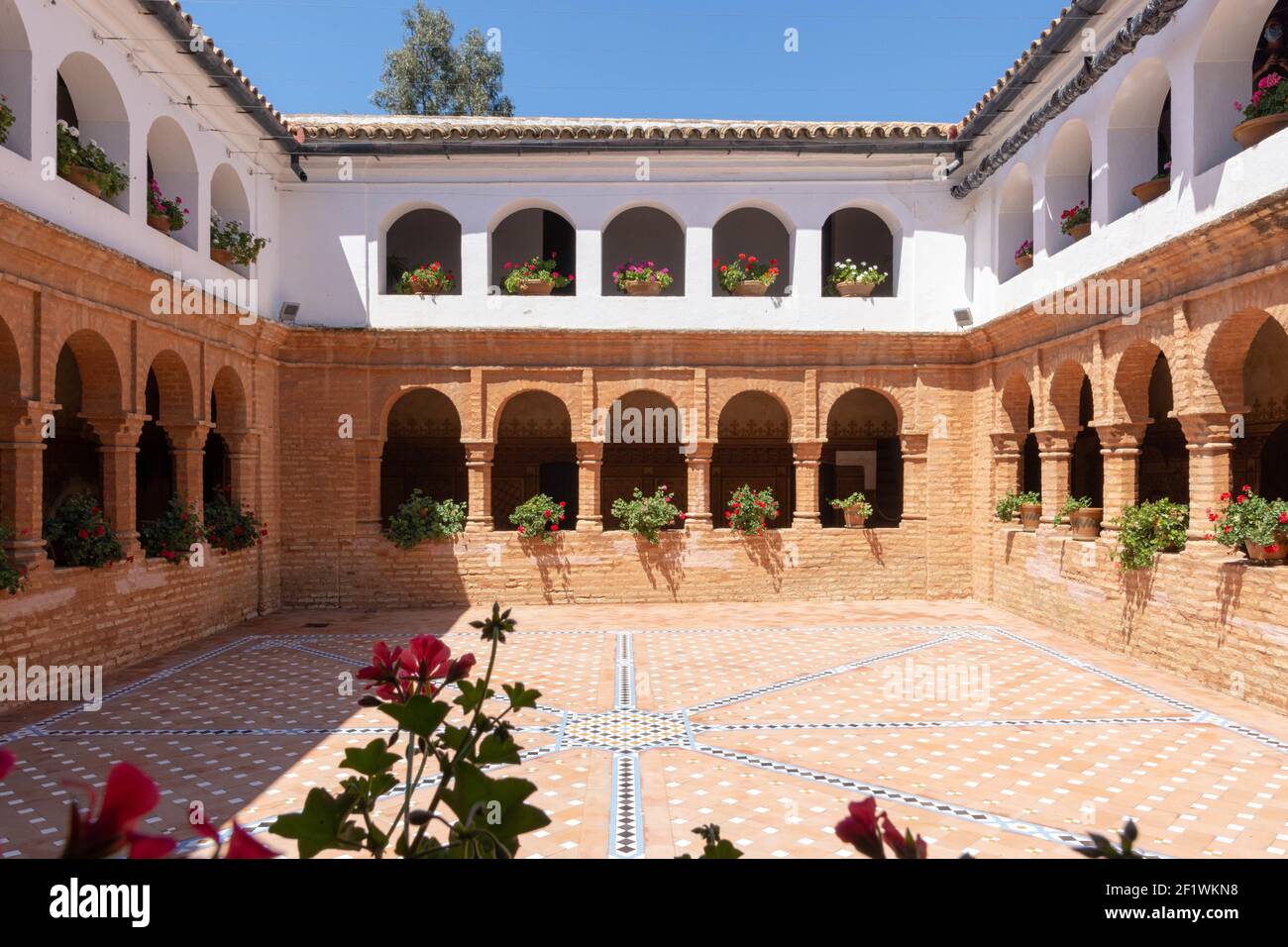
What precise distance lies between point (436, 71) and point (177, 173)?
60.1ft

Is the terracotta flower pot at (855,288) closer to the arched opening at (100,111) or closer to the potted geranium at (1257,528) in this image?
the potted geranium at (1257,528)

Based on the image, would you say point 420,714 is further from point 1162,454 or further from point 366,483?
point 1162,454

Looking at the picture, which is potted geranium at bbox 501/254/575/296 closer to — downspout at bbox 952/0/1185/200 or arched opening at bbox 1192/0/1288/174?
downspout at bbox 952/0/1185/200

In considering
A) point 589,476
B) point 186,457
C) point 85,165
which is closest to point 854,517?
point 589,476

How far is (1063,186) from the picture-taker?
12477 mm

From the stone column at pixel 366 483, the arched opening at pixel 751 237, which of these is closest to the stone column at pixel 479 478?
the stone column at pixel 366 483

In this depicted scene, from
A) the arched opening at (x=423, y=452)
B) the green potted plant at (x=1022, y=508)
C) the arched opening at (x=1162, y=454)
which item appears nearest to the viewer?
the green potted plant at (x=1022, y=508)

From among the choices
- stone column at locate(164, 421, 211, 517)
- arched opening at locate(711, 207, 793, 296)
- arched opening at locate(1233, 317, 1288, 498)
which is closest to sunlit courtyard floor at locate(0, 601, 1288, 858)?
stone column at locate(164, 421, 211, 517)

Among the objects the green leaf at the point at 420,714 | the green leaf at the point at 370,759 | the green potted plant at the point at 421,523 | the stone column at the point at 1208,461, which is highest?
the stone column at the point at 1208,461

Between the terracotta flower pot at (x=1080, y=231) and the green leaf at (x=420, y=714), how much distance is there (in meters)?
12.2

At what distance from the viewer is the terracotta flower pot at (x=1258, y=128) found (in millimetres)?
8312

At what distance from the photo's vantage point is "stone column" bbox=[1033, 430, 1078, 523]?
42.4ft

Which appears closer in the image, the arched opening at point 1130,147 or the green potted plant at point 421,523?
the arched opening at point 1130,147
